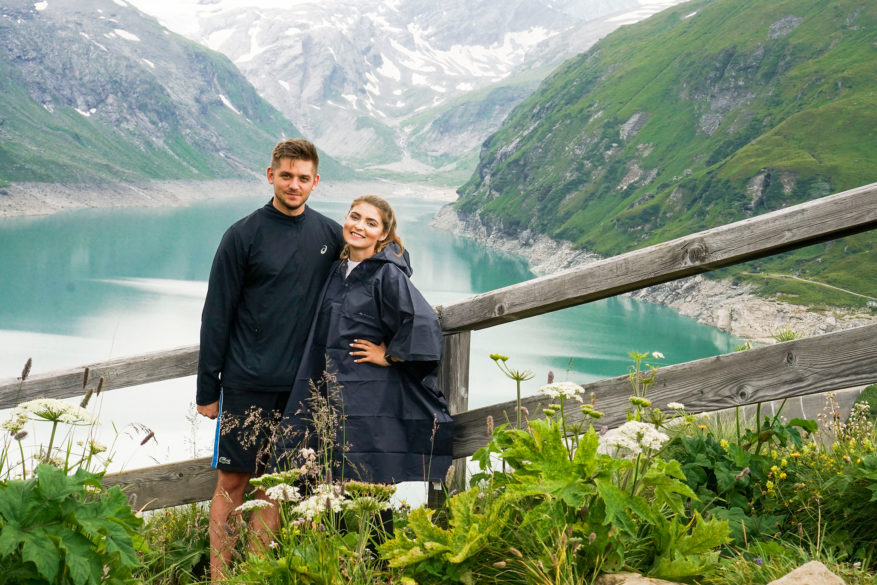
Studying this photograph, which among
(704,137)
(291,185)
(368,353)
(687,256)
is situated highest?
(704,137)

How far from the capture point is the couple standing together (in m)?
3.23

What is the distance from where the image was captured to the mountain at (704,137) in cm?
7888

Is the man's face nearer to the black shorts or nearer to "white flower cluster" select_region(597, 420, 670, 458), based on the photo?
the black shorts

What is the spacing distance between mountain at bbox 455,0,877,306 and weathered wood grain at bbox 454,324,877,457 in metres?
51.8

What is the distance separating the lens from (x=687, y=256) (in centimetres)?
281

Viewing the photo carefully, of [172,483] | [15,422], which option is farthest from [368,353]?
[15,422]

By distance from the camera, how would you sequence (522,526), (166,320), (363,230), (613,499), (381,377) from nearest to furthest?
(613,499)
(522,526)
(381,377)
(363,230)
(166,320)

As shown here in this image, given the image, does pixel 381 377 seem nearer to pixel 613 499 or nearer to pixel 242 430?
pixel 242 430

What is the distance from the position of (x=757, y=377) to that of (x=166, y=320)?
39.6 m

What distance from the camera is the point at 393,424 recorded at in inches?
127

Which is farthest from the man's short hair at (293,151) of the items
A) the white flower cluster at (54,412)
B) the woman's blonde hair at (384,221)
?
the white flower cluster at (54,412)

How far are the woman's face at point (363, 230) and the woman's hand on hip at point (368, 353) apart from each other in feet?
1.57

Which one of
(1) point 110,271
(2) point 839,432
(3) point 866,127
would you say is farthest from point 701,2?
(2) point 839,432

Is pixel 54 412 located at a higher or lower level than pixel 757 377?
lower
